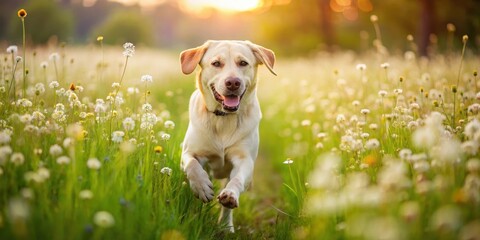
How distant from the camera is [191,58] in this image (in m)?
4.83

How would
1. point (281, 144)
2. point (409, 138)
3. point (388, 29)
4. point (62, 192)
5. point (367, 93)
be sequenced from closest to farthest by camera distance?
point (62, 192)
point (409, 138)
point (367, 93)
point (281, 144)
point (388, 29)

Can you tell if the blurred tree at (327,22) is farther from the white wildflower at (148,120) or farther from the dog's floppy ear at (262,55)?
the white wildflower at (148,120)

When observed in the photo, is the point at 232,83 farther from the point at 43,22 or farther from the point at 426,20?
the point at 43,22

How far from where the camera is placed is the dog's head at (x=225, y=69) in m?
4.44

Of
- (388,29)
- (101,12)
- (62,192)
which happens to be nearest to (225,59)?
(62,192)

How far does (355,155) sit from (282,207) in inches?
60.4

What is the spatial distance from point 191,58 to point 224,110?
79 centimetres

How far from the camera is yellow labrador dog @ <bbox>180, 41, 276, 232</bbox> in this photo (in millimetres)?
4465

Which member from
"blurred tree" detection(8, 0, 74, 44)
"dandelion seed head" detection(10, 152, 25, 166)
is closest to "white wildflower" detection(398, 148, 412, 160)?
"dandelion seed head" detection(10, 152, 25, 166)

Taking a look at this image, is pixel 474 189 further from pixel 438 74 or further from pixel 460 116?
pixel 438 74

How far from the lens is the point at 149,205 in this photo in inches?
118

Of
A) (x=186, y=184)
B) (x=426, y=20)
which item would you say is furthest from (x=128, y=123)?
(x=426, y=20)

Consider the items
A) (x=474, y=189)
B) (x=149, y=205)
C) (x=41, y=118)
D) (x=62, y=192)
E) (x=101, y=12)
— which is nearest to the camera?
(x=474, y=189)

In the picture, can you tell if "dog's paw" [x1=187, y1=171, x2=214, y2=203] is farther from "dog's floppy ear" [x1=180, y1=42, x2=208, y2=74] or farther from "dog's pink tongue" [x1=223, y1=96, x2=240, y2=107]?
"dog's floppy ear" [x1=180, y1=42, x2=208, y2=74]
